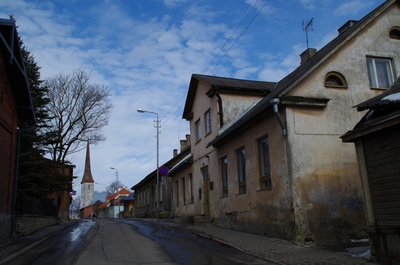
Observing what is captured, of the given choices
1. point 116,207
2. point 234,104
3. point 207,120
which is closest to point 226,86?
point 234,104

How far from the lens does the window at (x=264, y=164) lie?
44.2ft

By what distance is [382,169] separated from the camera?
27.1 feet

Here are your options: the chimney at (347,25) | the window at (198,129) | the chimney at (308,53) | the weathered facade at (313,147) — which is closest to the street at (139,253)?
the weathered facade at (313,147)

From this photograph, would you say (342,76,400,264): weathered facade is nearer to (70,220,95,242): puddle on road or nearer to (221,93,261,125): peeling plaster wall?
(221,93,261,125): peeling plaster wall

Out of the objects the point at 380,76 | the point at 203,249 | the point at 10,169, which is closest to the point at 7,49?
the point at 10,169

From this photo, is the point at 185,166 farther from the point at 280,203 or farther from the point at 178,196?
the point at 280,203

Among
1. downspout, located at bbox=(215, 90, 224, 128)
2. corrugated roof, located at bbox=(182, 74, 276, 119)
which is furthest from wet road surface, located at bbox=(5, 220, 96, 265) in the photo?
corrugated roof, located at bbox=(182, 74, 276, 119)

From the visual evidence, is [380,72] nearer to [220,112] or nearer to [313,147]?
[313,147]

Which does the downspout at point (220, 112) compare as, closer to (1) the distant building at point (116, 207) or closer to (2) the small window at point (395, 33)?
(2) the small window at point (395, 33)

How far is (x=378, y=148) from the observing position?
8359mm

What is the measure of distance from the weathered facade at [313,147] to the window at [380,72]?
4 centimetres

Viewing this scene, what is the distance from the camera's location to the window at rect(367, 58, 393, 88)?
1376 cm

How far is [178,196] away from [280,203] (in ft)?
49.3

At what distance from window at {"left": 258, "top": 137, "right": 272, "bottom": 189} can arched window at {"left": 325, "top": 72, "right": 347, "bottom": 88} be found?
9.74 ft
